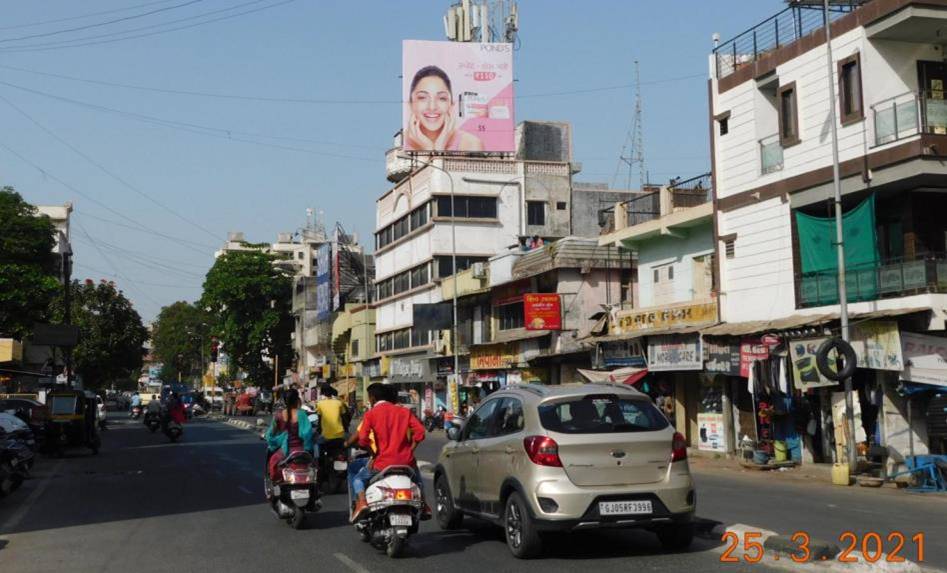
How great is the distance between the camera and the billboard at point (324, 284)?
80.2 meters

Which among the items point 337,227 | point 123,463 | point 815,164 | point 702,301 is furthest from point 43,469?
point 337,227

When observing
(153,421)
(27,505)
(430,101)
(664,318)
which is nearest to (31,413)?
(153,421)

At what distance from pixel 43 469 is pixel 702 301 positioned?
1850 cm

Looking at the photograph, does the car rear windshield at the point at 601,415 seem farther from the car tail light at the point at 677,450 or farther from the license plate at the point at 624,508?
the license plate at the point at 624,508

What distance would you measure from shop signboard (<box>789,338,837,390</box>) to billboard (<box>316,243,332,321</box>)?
2289 inches

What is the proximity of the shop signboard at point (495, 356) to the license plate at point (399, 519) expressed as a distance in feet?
112

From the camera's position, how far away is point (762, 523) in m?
12.6

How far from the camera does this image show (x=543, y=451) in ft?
30.8

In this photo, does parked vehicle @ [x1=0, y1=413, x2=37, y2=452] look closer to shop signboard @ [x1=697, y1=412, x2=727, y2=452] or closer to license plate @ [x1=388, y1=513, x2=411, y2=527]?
license plate @ [x1=388, y1=513, x2=411, y2=527]

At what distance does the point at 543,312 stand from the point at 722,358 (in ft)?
41.8

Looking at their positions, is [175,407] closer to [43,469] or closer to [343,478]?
[43,469]

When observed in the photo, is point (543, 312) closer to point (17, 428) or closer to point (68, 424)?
point (68, 424)

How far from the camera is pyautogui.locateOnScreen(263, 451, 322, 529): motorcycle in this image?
480 inches

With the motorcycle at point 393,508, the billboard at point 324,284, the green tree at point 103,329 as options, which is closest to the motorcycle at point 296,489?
the motorcycle at point 393,508
